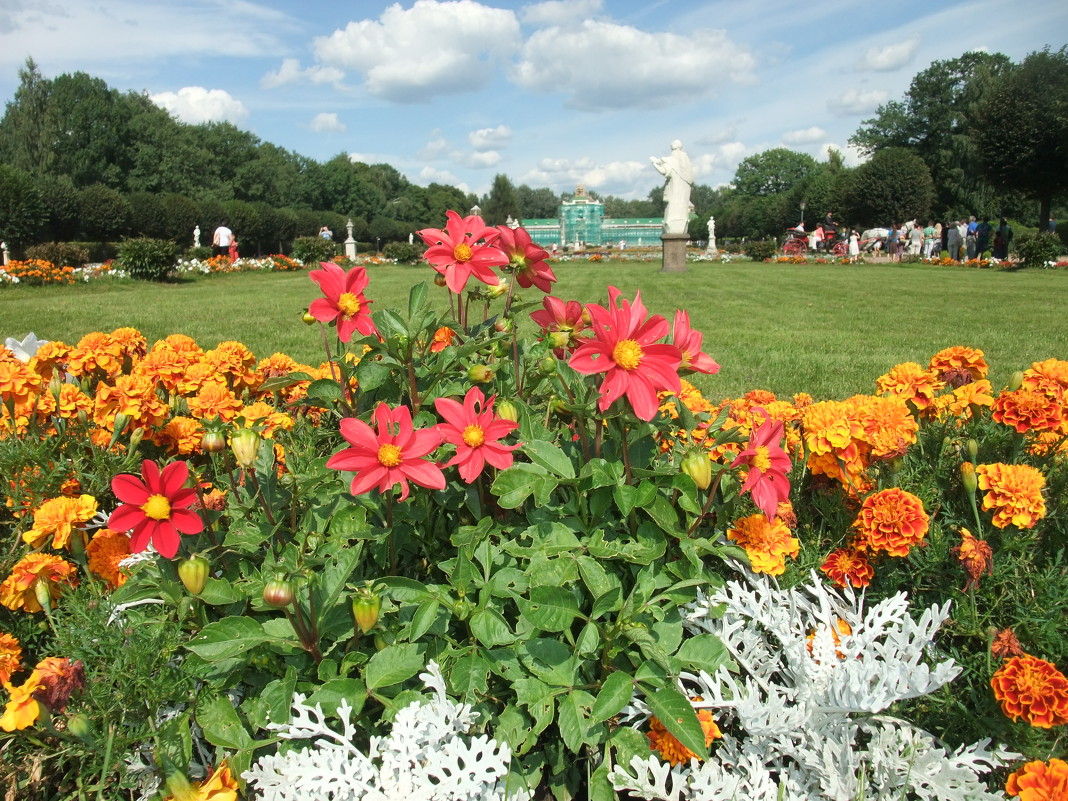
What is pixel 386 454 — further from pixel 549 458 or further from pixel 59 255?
pixel 59 255

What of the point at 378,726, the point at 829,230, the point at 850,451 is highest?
the point at 829,230

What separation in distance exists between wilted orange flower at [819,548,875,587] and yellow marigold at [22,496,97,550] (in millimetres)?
1765

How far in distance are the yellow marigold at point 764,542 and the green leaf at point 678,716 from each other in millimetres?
395

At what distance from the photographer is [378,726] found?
1364 millimetres

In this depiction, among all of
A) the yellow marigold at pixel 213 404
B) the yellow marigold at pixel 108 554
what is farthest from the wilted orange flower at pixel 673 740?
the yellow marigold at pixel 213 404

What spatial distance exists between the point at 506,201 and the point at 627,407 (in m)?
76.7

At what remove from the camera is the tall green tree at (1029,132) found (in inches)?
971

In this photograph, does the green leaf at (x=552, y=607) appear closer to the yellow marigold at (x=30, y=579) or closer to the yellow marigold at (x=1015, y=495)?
the yellow marigold at (x=1015, y=495)

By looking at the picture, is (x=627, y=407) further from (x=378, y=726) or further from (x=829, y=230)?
(x=829, y=230)

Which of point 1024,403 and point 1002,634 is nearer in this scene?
point 1002,634

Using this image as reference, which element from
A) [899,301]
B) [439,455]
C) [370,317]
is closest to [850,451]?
[439,455]

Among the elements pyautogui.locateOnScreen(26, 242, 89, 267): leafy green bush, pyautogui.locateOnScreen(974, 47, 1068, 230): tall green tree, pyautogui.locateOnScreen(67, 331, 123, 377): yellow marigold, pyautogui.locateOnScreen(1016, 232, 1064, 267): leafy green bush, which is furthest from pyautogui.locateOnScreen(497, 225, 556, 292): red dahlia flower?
pyautogui.locateOnScreen(974, 47, 1068, 230): tall green tree

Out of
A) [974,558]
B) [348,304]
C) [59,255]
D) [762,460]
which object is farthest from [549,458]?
[59,255]

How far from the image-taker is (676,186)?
17.5m
